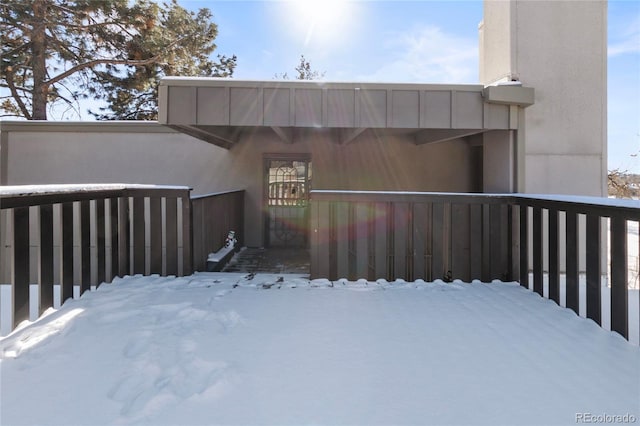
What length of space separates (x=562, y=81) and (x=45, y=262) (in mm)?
5955

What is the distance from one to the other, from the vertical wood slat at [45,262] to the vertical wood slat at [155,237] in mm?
1123

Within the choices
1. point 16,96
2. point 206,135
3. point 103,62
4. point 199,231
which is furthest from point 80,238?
point 16,96

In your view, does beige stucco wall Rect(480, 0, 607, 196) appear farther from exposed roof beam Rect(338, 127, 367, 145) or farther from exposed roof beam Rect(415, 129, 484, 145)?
exposed roof beam Rect(338, 127, 367, 145)

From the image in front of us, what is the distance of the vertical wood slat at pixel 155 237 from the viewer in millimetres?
4020

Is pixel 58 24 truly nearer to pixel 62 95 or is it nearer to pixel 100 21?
pixel 100 21

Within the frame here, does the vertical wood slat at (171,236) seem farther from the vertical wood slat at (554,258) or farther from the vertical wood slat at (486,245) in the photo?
the vertical wood slat at (554,258)

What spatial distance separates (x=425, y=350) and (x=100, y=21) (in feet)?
45.7

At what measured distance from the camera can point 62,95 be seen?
41.9 feet

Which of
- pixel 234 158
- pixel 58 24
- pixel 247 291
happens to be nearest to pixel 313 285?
pixel 247 291

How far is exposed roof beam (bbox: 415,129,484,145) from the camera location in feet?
16.8

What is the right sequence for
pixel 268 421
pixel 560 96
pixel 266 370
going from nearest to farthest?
pixel 268 421, pixel 266 370, pixel 560 96

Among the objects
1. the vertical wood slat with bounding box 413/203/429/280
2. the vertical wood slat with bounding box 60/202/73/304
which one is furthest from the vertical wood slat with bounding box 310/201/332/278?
the vertical wood slat with bounding box 60/202/73/304

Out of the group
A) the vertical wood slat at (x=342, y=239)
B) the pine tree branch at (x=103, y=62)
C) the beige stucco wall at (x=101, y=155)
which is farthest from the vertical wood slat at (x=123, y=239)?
the pine tree branch at (x=103, y=62)

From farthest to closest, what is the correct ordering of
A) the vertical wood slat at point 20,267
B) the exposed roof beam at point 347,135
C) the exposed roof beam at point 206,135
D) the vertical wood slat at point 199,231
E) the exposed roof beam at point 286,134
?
the exposed roof beam at point 286,134, the exposed roof beam at point 347,135, the exposed roof beam at point 206,135, the vertical wood slat at point 199,231, the vertical wood slat at point 20,267
